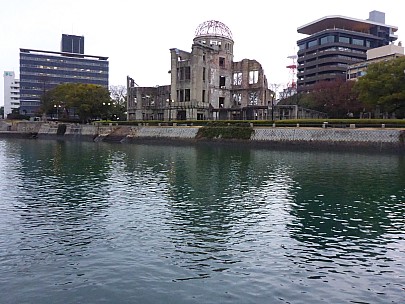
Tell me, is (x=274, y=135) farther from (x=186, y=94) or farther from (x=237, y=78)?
(x=237, y=78)

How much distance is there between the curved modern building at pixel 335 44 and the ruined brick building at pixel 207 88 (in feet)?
145

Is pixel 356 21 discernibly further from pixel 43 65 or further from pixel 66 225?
pixel 66 225

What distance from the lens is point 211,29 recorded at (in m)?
108

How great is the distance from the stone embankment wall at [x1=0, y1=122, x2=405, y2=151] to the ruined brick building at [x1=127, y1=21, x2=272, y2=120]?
593 inches

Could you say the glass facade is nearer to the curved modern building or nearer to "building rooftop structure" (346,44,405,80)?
the curved modern building

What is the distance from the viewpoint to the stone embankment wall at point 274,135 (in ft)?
198

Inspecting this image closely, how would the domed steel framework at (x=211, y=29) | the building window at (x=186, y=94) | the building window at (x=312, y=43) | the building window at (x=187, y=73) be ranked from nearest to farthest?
the building window at (x=187, y=73)
the building window at (x=186, y=94)
the domed steel framework at (x=211, y=29)
the building window at (x=312, y=43)

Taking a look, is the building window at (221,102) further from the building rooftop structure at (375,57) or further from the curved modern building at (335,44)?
the curved modern building at (335,44)

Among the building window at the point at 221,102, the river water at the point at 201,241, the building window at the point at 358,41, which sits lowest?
the river water at the point at 201,241

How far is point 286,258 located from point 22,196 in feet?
57.2

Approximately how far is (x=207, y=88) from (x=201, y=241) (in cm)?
8777

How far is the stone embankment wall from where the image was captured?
6050 centimetres

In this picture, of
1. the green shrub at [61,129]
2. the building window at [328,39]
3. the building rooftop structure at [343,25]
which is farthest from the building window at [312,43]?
the green shrub at [61,129]

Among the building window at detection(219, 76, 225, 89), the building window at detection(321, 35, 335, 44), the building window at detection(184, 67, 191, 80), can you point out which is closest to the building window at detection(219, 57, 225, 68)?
the building window at detection(219, 76, 225, 89)
